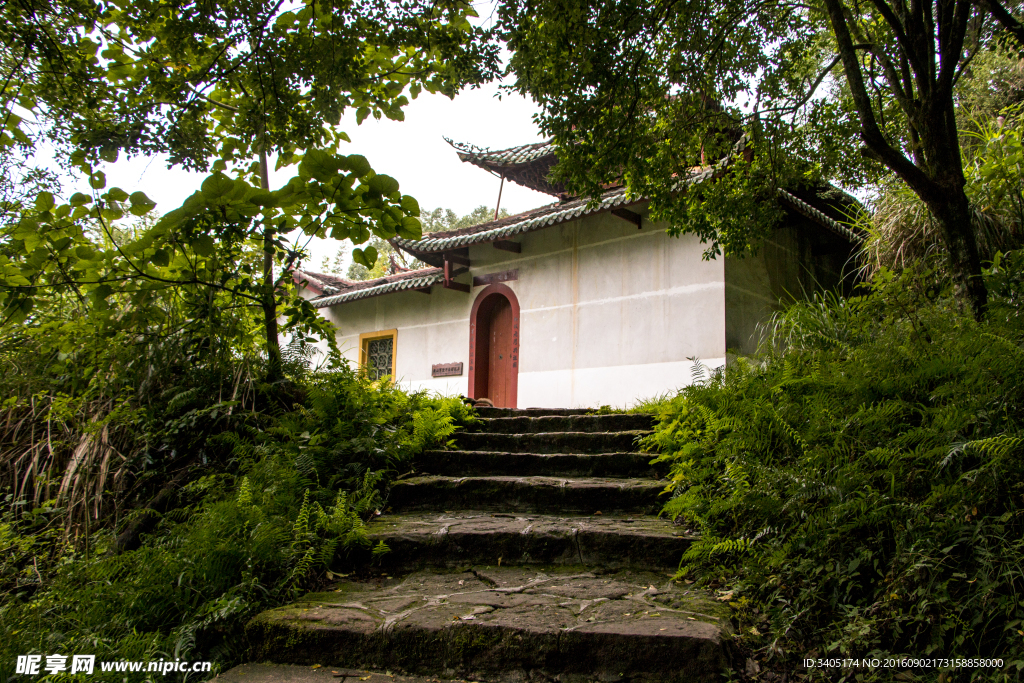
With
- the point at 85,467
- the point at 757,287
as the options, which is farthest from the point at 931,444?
the point at 757,287

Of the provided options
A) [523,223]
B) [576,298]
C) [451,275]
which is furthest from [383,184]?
[451,275]

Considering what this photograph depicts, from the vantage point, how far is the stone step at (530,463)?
3.88 m

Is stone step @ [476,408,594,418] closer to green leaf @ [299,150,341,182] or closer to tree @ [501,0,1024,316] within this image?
tree @ [501,0,1024,316]

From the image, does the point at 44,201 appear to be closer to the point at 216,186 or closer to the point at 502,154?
Answer: the point at 216,186

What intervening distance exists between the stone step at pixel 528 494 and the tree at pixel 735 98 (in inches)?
72.9

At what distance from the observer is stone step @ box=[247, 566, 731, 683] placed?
1919 mm

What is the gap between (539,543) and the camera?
2.84m

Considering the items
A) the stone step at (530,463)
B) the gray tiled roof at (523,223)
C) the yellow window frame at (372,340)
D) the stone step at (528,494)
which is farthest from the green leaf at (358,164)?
the yellow window frame at (372,340)

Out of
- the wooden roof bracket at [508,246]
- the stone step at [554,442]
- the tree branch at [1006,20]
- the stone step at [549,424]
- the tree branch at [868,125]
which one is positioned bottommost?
the stone step at [554,442]

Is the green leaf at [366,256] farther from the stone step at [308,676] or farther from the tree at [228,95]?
the stone step at [308,676]

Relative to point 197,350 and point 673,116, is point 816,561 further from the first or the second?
point 197,350

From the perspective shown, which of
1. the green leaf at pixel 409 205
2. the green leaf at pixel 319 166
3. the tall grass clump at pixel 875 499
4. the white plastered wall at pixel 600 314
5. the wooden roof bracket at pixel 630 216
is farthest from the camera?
the wooden roof bracket at pixel 630 216

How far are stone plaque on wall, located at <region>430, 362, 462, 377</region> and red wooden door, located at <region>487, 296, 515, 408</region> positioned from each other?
0.51 metres

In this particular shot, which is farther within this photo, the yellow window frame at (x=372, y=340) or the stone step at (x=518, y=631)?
the yellow window frame at (x=372, y=340)
